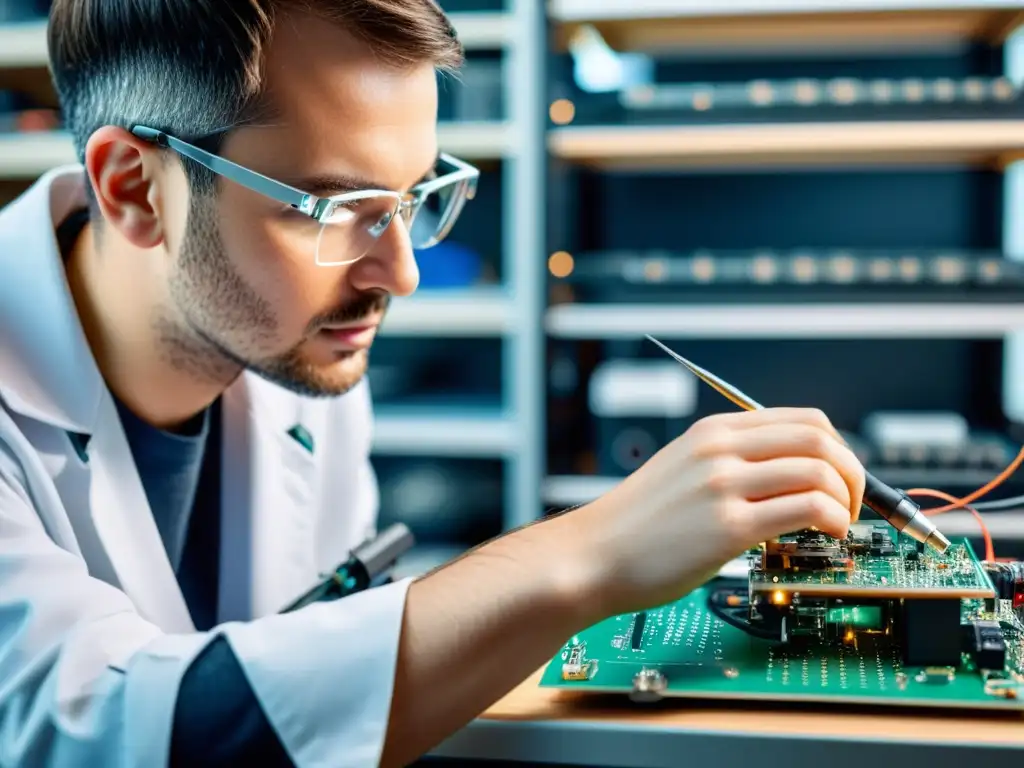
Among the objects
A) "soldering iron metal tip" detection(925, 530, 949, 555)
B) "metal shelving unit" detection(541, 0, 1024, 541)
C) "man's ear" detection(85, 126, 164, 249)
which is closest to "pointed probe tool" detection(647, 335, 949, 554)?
"soldering iron metal tip" detection(925, 530, 949, 555)

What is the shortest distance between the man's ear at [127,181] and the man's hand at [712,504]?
535 mm

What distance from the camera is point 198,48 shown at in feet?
2.81

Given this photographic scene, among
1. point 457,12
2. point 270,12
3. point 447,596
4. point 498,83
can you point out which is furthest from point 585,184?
point 447,596

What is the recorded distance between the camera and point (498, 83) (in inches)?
89.5

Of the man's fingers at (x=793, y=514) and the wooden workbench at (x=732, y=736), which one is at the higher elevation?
the man's fingers at (x=793, y=514)

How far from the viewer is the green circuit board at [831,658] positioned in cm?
63

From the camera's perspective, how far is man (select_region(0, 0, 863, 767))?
60 cm

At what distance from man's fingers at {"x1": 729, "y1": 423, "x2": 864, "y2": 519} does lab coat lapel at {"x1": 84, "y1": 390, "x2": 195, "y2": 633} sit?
0.62 metres

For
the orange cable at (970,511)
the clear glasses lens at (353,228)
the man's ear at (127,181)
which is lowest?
the orange cable at (970,511)

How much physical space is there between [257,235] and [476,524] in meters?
1.65

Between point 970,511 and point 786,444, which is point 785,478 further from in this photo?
point 970,511

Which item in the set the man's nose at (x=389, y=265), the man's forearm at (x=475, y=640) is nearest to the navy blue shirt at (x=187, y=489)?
the man's nose at (x=389, y=265)

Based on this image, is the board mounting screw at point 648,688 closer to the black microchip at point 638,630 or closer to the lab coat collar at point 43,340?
the black microchip at point 638,630

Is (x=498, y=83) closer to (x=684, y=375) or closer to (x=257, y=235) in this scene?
(x=684, y=375)
